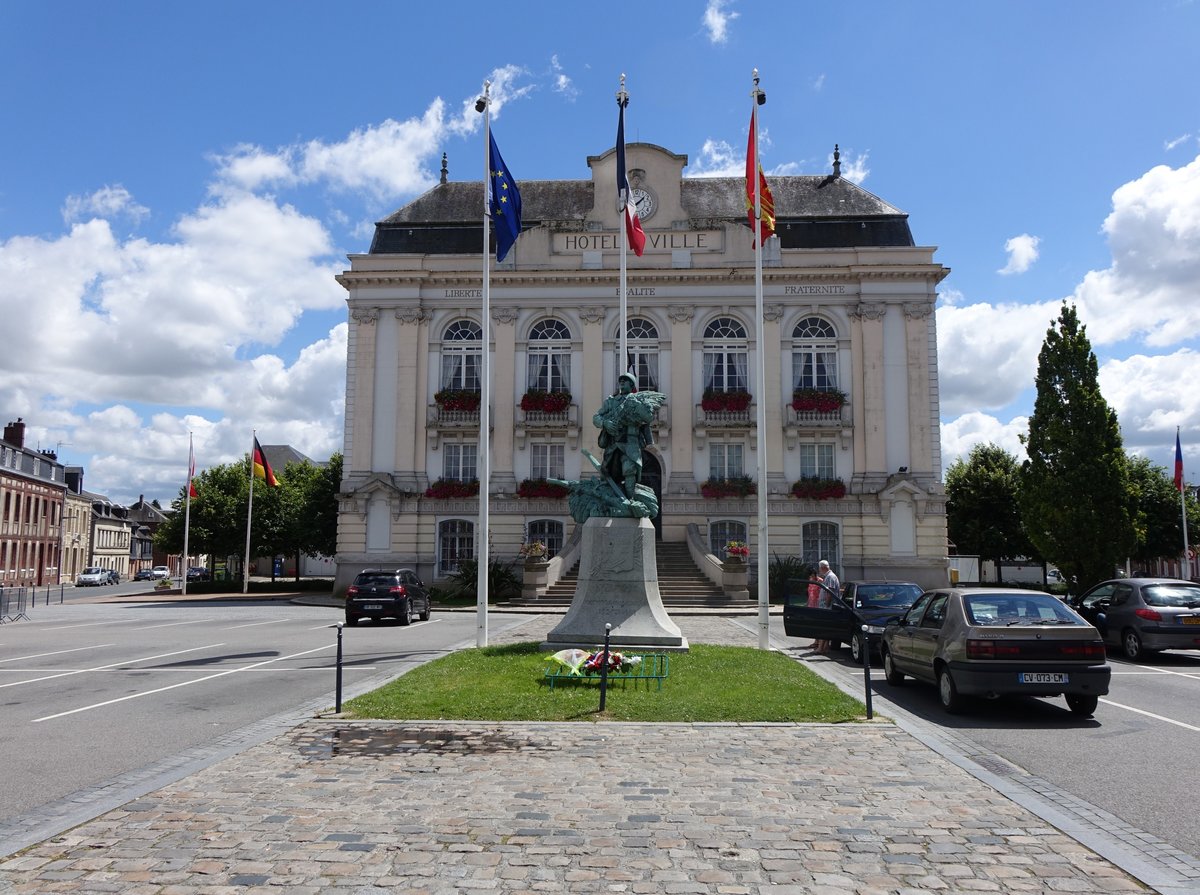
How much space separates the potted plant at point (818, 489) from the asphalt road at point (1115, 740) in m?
21.2

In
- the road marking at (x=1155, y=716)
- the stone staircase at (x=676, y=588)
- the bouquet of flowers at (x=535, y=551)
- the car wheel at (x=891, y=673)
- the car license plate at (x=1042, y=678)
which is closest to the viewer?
the road marking at (x=1155, y=716)

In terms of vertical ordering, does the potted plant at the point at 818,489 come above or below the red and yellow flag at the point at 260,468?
below

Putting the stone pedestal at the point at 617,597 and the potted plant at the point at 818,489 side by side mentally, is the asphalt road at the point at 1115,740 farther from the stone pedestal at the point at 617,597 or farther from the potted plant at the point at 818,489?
the potted plant at the point at 818,489

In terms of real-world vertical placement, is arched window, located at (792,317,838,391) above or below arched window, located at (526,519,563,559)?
above

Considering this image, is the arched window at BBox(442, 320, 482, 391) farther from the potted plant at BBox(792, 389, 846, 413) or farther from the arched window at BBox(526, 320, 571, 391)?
the potted plant at BBox(792, 389, 846, 413)

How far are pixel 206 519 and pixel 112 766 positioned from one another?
143 ft

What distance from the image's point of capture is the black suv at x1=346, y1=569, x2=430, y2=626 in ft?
76.3

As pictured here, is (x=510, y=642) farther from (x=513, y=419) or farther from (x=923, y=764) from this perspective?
(x=513, y=419)

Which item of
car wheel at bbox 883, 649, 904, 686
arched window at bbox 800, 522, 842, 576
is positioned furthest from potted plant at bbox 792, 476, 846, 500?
car wheel at bbox 883, 649, 904, 686

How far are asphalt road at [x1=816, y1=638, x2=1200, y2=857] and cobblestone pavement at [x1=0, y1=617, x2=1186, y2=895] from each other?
81 cm

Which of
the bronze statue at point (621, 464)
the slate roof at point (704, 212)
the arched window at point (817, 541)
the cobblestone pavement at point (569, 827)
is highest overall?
the slate roof at point (704, 212)

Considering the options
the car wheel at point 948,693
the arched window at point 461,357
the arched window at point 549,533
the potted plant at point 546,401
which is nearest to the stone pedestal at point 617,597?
the car wheel at point 948,693

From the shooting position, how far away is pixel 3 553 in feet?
188

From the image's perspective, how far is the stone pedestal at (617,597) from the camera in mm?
15047
